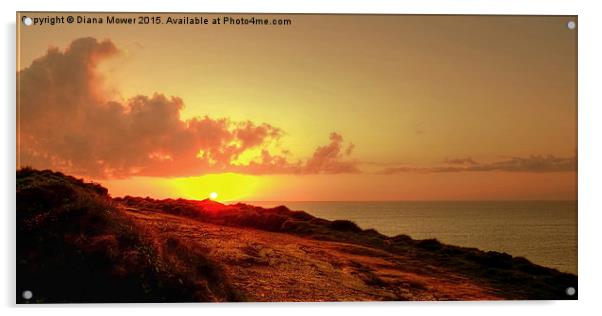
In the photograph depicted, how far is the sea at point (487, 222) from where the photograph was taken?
18.1 feet

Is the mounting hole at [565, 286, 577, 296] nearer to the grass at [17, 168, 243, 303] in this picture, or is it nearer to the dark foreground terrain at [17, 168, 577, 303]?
the dark foreground terrain at [17, 168, 577, 303]

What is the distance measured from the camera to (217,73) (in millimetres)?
5555

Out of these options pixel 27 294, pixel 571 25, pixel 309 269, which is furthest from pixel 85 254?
pixel 571 25

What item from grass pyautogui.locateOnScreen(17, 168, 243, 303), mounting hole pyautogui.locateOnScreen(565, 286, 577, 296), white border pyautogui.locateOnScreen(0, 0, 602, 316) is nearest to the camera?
grass pyautogui.locateOnScreen(17, 168, 243, 303)

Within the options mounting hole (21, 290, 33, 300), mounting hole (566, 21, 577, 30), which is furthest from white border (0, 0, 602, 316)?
mounting hole (21, 290, 33, 300)

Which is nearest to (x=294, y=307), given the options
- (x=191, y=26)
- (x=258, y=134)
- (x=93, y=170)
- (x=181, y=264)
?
(x=181, y=264)

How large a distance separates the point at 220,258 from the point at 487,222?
2396 millimetres

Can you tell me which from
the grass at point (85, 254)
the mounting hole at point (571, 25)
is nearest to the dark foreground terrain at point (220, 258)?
the grass at point (85, 254)

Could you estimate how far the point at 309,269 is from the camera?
5520 millimetres

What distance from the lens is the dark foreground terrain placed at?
17.2ft

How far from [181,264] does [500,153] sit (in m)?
3.03
